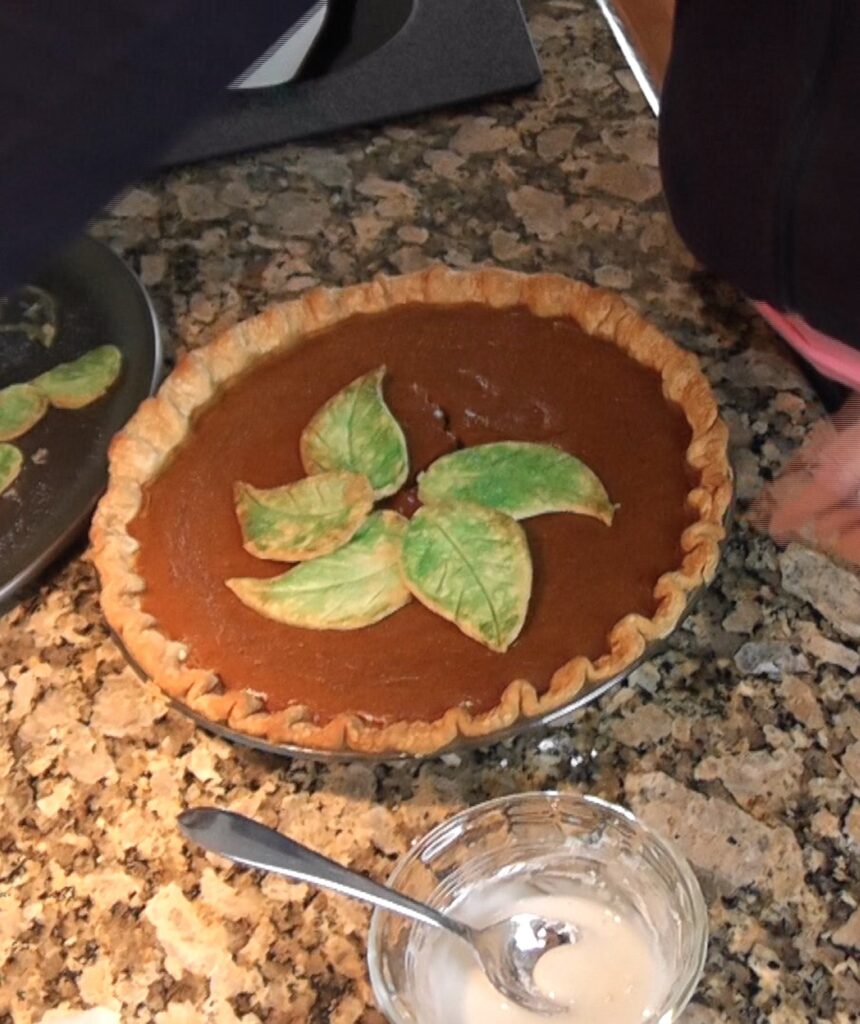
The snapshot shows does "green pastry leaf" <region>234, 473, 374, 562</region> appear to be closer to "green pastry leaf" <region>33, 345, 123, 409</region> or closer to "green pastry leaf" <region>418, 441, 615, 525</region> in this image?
"green pastry leaf" <region>418, 441, 615, 525</region>

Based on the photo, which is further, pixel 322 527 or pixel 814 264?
pixel 322 527

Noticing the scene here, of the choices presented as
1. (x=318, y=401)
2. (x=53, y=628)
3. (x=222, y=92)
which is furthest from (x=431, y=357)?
(x=222, y=92)

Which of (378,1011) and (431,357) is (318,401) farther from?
(378,1011)

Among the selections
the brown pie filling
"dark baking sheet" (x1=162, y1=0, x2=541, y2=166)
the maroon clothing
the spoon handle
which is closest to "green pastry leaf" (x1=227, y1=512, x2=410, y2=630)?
the brown pie filling

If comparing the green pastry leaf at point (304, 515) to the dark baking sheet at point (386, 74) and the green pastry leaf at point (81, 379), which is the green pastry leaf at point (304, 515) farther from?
the dark baking sheet at point (386, 74)

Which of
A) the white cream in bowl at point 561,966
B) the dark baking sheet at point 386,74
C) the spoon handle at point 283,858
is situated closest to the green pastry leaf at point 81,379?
the dark baking sheet at point 386,74

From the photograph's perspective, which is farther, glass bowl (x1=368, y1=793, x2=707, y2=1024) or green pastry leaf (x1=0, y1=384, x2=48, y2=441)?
green pastry leaf (x1=0, y1=384, x2=48, y2=441)

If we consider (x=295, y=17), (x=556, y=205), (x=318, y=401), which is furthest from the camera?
(x=556, y=205)

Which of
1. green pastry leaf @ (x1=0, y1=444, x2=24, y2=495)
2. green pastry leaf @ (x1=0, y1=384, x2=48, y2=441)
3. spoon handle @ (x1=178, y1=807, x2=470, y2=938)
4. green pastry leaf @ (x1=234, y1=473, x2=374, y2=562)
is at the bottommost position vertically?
spoon handle @ (x1=178, y1=807, x2=470, y2=938)
